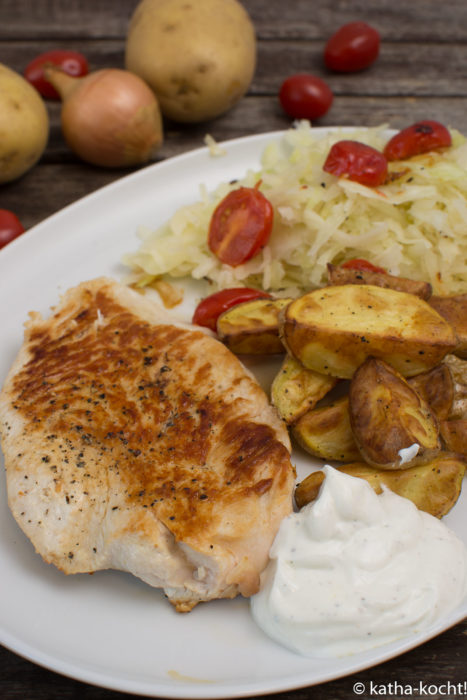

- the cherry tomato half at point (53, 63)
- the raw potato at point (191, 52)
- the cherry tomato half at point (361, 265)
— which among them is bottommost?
the cherry tomato half at point (361, 265)

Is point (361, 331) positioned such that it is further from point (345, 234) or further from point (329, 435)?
point (345, 234)

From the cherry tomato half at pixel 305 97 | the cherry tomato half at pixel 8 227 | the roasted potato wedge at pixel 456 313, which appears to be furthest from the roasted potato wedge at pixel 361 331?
the cherry tomato half at pixel 305 97

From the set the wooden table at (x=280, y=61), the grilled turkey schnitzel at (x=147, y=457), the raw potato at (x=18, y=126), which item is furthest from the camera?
the wooden table at (x=280, y=61)

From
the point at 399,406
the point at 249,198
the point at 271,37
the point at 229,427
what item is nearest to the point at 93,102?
the point at 249,198

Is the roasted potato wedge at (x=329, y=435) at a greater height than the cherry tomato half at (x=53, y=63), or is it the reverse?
the cherry tomato half at (x=53, y=63)

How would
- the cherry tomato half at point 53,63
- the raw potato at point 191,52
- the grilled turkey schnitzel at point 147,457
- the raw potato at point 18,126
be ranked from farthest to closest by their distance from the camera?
the cherry tomato half at point 53,63 → the raw potato at point 191,52 → the raw potato at point 18,126 → the grilled turkey schnitzel at point 147,457

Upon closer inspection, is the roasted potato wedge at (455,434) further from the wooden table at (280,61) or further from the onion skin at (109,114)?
the wooden table at (280,61)
